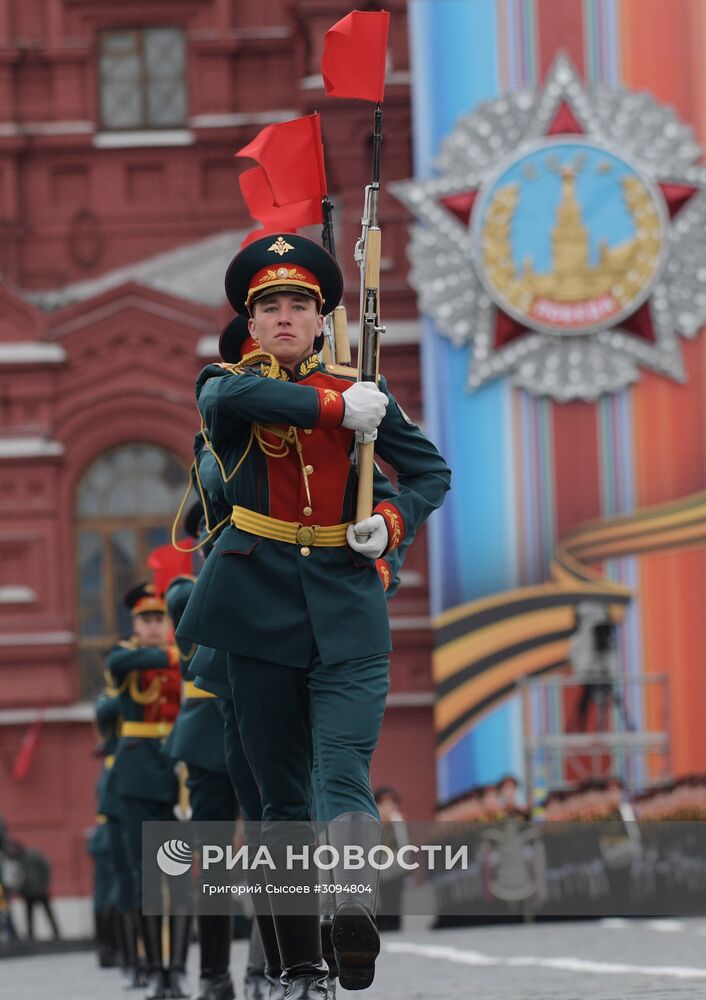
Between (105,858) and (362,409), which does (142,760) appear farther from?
(105,858)

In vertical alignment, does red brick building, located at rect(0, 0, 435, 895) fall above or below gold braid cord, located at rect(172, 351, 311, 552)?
above

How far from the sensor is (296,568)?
5871 millimetres

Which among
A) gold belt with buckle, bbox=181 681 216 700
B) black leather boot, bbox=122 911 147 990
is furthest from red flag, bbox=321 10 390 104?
black leather boot, bbox=122 911 147 990

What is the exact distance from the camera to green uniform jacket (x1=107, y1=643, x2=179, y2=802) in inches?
391

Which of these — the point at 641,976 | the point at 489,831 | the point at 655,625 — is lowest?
the point at 641,976

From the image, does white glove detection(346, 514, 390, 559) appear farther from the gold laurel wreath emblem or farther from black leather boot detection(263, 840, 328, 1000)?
the gold laurel wreath emblem

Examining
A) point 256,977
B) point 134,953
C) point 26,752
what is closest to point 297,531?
point 256,977

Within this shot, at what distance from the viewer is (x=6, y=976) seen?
44.5ft

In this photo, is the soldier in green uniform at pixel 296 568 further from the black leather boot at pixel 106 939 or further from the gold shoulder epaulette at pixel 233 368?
the black leather boot at pixel 106 939

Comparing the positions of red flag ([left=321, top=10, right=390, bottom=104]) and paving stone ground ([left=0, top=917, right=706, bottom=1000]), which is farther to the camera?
paving stone ground ([left=0, top=917, right=706, bottom=1000])

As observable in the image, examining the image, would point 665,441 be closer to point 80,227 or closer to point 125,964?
point 80,227

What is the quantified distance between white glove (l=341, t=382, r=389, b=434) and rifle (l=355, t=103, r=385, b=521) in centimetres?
7

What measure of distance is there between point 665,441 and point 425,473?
48.7 ft

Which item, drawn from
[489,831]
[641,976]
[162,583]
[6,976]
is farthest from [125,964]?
[489,831]
